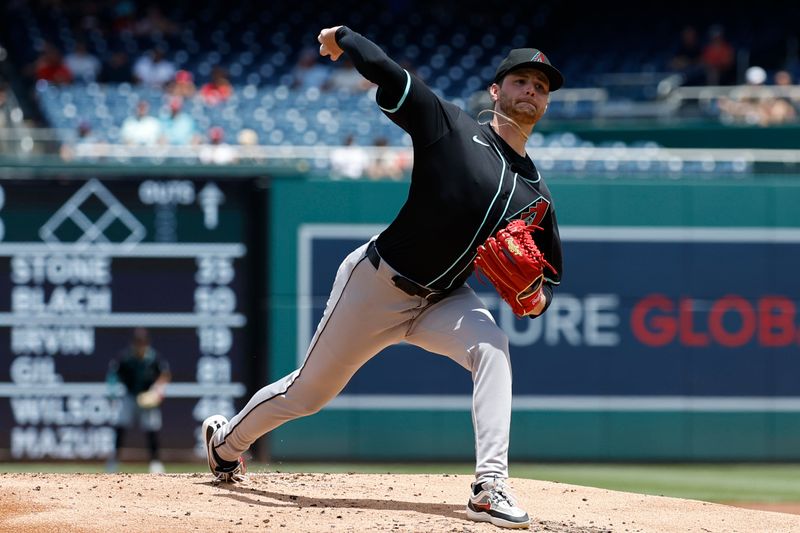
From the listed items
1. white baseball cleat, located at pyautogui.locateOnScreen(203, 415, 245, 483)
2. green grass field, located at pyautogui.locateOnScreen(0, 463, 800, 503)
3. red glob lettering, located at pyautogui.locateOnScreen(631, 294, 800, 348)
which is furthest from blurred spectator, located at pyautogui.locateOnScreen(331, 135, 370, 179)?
white baseball cleat, located at pyautogui.locateOnScreen(203, 415, 245, 483)

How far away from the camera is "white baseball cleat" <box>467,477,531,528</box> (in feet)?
16.2

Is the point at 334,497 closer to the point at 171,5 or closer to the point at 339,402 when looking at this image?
the point at 339,402

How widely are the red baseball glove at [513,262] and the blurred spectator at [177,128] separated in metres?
8.68

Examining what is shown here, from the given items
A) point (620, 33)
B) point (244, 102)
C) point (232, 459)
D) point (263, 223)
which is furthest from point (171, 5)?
point (232, 459)

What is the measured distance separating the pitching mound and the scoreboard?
4.54 meters

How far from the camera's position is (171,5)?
19.0m

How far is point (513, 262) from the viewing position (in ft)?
16.5

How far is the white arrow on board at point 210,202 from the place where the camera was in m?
11.1

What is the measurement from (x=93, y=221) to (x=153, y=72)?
6024 mm

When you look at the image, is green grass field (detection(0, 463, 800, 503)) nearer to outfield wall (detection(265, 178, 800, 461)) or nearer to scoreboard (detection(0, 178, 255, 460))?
outfield wall (detection(265, 178, 800, 461))

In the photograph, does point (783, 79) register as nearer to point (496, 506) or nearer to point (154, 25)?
point (154, 25)

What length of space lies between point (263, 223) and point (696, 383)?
4.14 m

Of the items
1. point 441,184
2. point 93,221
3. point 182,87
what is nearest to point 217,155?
point 93,221

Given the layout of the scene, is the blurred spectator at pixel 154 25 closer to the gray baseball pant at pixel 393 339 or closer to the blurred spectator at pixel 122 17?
the blurred spectator at pixel 122 17
